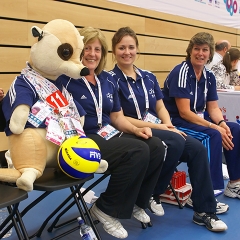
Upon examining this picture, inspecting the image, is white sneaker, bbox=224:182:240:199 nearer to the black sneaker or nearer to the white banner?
the black sneaker

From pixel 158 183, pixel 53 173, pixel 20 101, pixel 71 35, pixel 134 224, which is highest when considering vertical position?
pixel 71 35

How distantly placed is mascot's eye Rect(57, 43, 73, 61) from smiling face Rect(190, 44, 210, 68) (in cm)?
128

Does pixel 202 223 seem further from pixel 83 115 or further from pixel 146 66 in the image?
pixel 146 66

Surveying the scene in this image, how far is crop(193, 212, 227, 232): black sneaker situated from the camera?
222 centimetres

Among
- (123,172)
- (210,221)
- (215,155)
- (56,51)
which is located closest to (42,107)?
(56,51)

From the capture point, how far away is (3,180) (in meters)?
1.60

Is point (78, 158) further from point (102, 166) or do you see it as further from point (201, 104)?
point (201, 104)

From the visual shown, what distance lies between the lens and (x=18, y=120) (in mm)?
1656

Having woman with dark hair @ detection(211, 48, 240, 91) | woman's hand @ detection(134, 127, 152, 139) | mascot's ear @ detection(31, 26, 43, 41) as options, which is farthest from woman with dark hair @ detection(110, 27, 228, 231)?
woman with dark hair @ detection(211, 48, 240, 91)

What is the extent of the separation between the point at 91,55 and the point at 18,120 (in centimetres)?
73

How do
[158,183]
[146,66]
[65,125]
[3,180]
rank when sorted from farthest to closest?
[146,66], [158,183], [65,125], [3,180]

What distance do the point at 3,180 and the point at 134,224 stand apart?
100 centimetres

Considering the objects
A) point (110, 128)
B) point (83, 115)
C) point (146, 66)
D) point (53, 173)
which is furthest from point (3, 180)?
point (146, 66)

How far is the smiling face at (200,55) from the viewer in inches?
111
